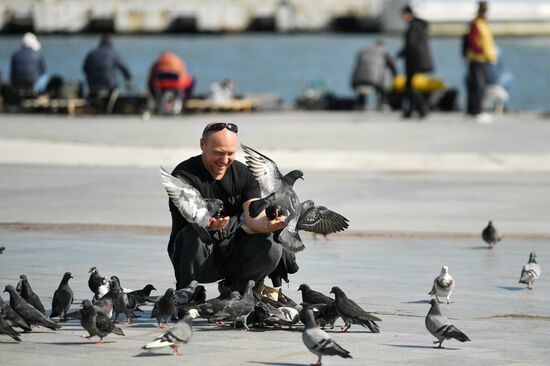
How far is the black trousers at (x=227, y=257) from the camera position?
9.81 metres

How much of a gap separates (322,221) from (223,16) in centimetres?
10060

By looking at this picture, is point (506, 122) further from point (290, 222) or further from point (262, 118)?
point (290, 222)

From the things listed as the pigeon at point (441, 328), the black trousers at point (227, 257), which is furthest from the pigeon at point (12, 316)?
the pigeon at point (441, 328)

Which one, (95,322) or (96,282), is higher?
(95,322)

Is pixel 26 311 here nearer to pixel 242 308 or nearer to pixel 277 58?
pixel 242 308

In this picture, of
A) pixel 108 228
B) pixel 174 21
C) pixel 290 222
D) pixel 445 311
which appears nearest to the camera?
pixel 290 222

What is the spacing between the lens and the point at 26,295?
31.6 feet

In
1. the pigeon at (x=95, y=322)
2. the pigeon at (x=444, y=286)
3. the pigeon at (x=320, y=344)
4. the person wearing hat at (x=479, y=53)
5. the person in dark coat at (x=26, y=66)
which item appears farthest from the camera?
the person in dark coat at (x=26, y=66)

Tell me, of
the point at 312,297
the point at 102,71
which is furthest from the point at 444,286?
the point at 102,71

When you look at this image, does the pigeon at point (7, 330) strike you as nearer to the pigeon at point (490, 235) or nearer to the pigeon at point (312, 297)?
the pigeon at point (312, 297)

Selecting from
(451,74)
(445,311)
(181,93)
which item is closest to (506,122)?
(181,93)

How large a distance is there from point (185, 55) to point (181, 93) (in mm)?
60760

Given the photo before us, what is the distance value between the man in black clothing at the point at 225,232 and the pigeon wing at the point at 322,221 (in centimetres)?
25

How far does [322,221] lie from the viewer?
33.4 feet
